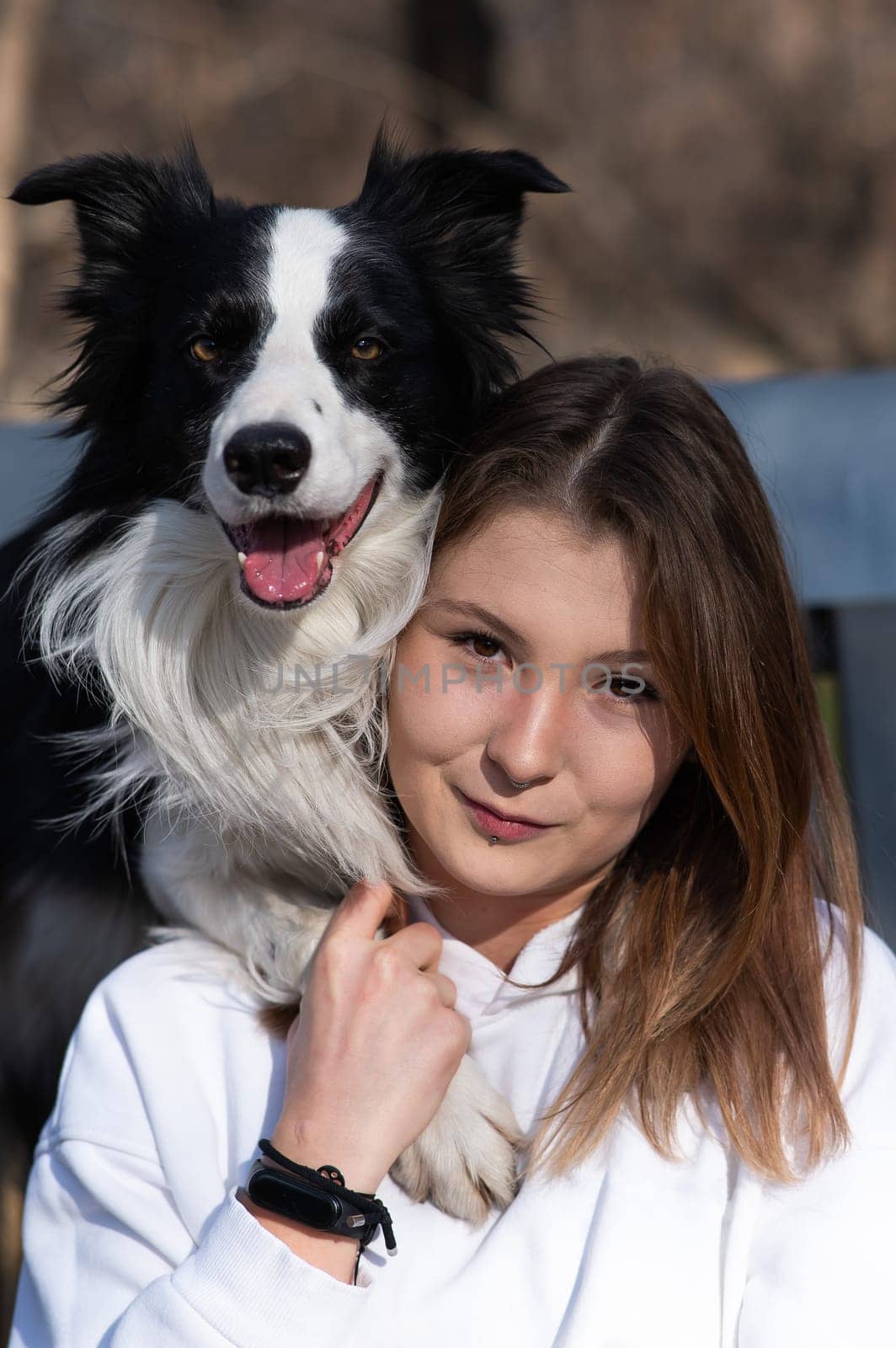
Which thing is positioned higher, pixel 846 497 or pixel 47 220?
pixel 47 220

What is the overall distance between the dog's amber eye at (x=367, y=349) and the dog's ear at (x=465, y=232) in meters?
0.16

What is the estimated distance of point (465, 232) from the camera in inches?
73.0

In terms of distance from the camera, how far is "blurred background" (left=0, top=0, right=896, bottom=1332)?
675cm

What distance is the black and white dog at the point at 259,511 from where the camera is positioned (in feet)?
5.08

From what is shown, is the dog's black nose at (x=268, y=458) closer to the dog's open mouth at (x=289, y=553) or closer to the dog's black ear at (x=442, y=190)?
the dog's open mouth at (x=289, y=553)

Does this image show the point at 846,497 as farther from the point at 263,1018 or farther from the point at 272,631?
the point at 263,1018

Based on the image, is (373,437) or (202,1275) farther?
(373,437)

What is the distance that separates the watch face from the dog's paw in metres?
0.21

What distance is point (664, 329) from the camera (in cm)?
691

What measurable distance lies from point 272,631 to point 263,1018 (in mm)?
481

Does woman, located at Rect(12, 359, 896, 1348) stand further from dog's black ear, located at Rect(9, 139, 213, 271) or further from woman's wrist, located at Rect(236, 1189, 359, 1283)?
dog's black ear, located at Rect(9, 139, 213, 271)

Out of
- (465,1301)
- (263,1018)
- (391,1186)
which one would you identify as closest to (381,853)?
(263,1018)

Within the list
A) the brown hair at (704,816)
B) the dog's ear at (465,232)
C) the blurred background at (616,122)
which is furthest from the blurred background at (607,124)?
the brown hair at (704,816)

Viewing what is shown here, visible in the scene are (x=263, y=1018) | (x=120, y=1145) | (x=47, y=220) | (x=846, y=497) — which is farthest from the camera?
(x=47, y=220)
